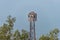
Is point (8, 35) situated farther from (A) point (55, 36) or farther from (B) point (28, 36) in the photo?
(A) point (55, 36)

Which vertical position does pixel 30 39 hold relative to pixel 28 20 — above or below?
below

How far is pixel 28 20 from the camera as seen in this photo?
39219 millimetres

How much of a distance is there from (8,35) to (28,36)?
115 inches

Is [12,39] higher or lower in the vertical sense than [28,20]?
lower

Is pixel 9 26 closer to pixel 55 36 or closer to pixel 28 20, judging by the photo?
pixel 28 20

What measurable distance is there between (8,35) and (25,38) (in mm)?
3168

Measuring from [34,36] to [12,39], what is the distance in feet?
10.2

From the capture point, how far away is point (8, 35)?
37.7 m

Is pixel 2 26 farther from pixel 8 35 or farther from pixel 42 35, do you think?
pixel 42 35

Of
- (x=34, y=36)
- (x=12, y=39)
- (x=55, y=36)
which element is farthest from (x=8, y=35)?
(x=55, y=36)

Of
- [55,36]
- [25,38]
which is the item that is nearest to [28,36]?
[25,38]

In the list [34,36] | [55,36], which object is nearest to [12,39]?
[34,36]

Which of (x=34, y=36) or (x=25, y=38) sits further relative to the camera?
(x=25, y=38)

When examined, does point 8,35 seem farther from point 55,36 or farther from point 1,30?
point 55,36
